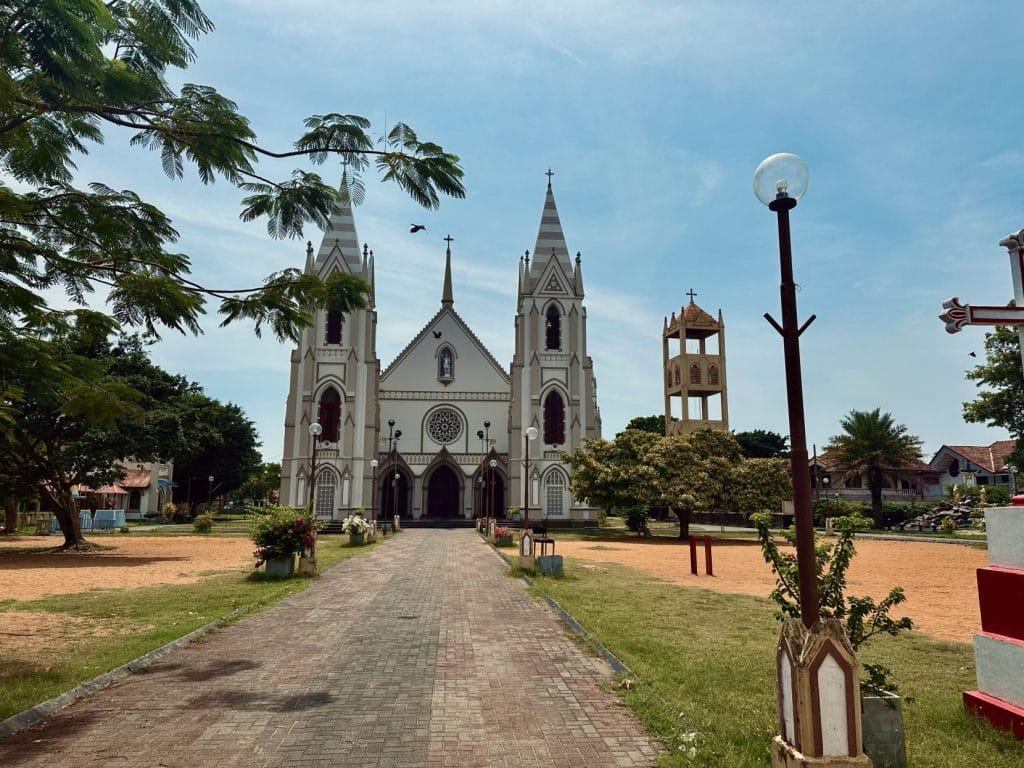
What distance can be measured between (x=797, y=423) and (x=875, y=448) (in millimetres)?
40055

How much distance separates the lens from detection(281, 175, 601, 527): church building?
4344 cm

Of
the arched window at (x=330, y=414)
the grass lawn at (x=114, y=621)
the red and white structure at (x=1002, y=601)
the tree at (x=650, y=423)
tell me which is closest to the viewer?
the red and white structure at (x=1002, y=601)

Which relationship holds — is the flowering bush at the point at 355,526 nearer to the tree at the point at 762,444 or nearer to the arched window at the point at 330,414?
the arched window at the point at 330,414

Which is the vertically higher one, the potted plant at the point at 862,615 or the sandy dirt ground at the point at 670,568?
the potted plant at the point at 862,615

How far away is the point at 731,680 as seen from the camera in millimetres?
6574

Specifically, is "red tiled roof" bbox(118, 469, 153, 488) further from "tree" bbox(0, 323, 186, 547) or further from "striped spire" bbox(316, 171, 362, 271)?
"tree" bbox(0, 323, 186, 547)

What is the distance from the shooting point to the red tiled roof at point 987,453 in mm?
58344

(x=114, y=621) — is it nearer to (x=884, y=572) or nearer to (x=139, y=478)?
(x=884, y=572)

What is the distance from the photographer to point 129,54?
20.4 feet

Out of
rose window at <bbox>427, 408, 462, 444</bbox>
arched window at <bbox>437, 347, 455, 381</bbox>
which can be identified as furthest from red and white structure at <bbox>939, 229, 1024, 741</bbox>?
arched window at <bbox>437, 347, 455, 381</bbox>

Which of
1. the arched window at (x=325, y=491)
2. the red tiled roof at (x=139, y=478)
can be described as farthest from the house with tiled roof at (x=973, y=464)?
the red tiled roof at (x=139, y=478)

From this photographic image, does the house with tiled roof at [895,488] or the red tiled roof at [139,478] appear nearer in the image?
the red tiled roof at [139,478]

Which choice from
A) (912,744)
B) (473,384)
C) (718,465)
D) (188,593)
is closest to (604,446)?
(718,465)

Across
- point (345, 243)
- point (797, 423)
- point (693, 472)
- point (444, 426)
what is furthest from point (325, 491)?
point (797, 423)
